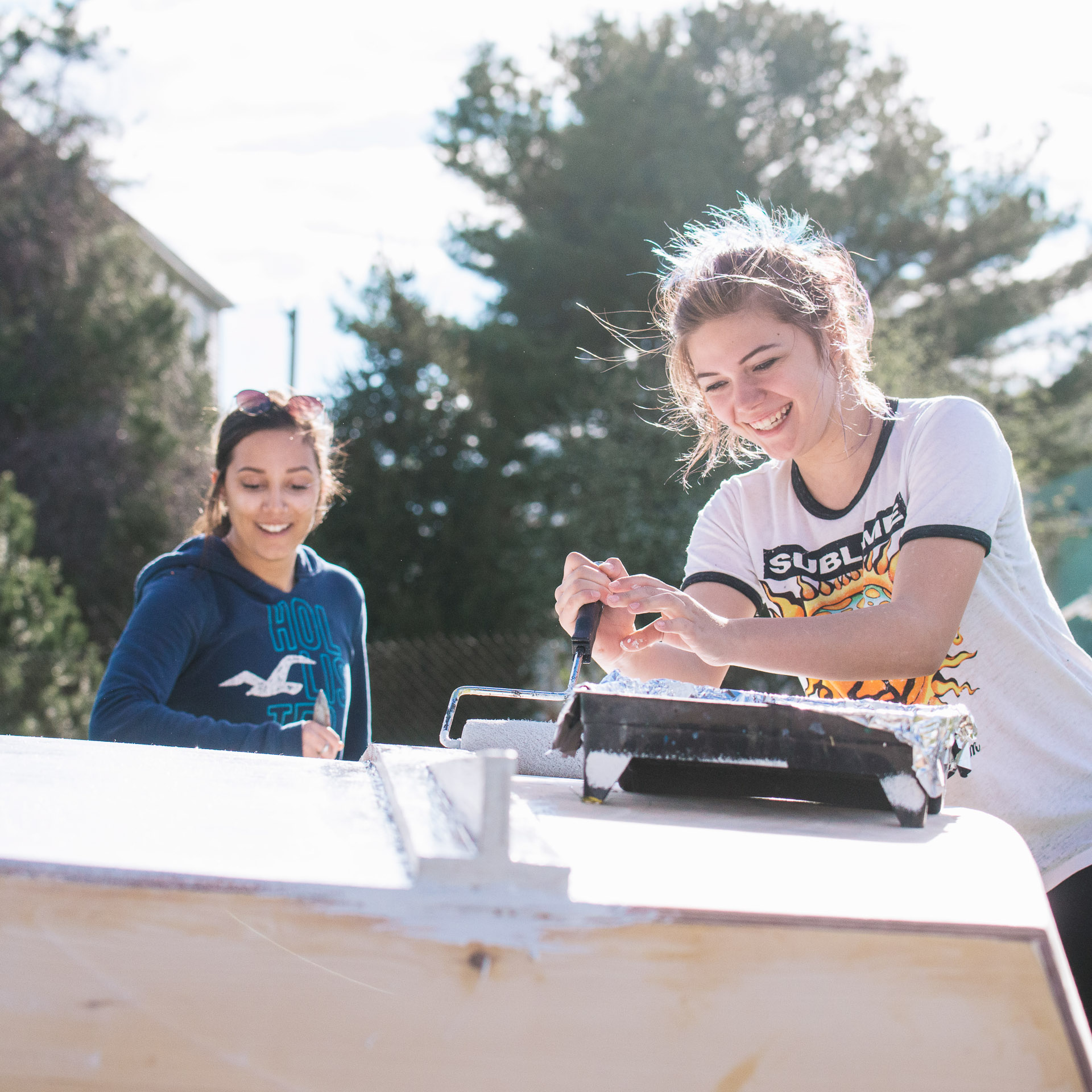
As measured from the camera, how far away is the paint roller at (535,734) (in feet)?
5.30

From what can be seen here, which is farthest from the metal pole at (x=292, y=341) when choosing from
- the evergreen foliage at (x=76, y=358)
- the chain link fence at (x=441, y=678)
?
the chain link fence at (x=441, y=678)

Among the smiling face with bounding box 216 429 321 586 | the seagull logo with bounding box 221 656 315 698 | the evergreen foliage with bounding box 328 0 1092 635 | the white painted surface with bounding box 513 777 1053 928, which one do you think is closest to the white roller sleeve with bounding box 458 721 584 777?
the white painted surface with bounding box 513 777 1053 928

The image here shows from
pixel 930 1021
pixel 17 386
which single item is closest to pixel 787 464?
pixel 930 1021

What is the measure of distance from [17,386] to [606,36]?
30.9 feet

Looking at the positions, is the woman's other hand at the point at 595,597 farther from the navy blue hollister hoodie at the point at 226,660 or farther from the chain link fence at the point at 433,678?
the chain link fence at the point at 433,678

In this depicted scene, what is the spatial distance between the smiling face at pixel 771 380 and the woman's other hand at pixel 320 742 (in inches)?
35.4

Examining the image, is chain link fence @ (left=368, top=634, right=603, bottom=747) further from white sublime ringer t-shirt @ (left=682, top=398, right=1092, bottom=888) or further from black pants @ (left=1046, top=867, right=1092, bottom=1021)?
black pants @ (left=1046, top=867, right=1092, bottom=1021)

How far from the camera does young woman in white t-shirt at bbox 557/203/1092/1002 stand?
145cm

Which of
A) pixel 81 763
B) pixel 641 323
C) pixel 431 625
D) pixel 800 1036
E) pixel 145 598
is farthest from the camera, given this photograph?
pixel 641 323

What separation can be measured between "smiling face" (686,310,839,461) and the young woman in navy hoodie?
93 cm

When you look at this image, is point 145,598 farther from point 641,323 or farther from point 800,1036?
point 641,323

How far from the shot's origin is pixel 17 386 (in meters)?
14.2

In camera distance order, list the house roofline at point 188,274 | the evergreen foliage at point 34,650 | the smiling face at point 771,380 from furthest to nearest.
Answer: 1. the house roofline at point 188,274
2. the evergreen foliage at point 34,650
3. the smiling face at point 771,380

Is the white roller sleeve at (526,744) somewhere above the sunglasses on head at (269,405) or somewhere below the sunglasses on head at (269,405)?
below
